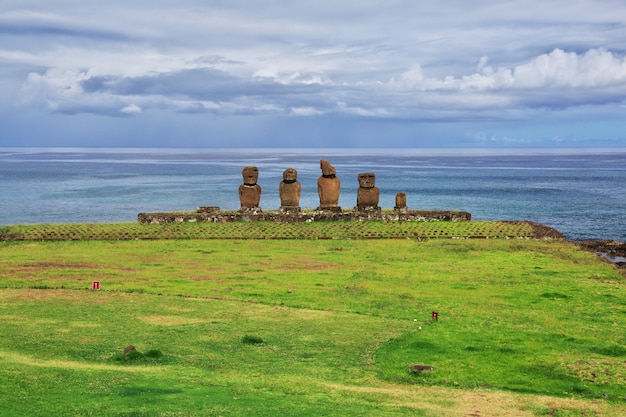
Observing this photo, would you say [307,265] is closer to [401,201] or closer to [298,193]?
[298,193]

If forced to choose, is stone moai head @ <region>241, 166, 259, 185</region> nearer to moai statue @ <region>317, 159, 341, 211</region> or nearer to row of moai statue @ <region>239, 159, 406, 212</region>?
row of moai statue @ <region>239, 159, 406, 212</region>

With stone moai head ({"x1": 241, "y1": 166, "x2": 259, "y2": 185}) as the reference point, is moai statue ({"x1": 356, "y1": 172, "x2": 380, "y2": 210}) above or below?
below

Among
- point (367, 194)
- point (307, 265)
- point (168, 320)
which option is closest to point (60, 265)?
point (307, 265)

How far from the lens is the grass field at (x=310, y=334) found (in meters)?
16.4

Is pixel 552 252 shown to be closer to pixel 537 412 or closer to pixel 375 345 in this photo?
pixel 375 345

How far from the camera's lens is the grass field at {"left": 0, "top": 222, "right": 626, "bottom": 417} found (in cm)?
1644

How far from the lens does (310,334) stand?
23.2 meters

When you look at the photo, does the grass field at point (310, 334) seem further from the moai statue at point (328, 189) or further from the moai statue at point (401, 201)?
the moai statue at point (328, 189)

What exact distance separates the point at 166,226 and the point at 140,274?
1771cm

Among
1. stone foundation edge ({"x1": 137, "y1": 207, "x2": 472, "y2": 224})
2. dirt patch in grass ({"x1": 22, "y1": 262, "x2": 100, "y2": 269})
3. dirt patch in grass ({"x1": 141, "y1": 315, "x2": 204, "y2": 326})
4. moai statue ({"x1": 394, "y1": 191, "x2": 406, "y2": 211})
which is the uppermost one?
moai statue ({"x1": 394, "y1": 191, "x2": 406, "y2": 211})

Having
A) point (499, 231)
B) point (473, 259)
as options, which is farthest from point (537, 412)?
point (499, 231)

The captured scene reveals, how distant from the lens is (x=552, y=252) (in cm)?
4381

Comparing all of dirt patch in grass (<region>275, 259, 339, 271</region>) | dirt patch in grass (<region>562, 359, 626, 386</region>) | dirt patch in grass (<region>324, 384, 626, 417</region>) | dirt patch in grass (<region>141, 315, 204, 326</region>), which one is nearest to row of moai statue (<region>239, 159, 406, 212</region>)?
dirt patch in grass (<region>275, 259, 339, 271</region>)

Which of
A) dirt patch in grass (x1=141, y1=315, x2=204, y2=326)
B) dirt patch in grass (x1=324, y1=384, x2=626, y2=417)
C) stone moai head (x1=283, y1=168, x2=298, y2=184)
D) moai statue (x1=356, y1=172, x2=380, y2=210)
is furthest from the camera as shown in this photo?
moai statue (x1=356, y1=172, x2=380, y2=210)
